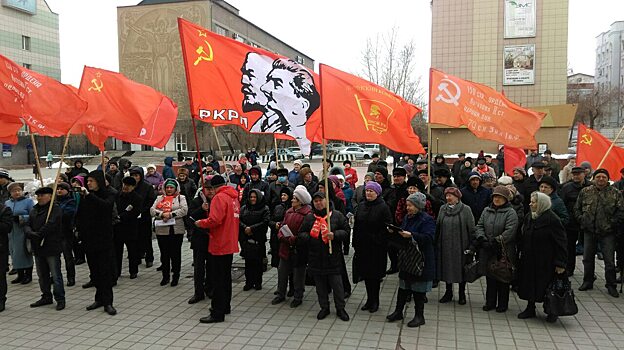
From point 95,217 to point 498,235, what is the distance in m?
5.45

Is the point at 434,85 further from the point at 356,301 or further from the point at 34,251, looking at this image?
the point at 34,251

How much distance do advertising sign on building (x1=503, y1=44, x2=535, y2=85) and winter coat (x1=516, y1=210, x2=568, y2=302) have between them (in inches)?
1411

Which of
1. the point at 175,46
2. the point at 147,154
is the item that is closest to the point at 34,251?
the point at 147,154

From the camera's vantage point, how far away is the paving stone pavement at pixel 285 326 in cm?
591

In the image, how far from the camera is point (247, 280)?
826 centimetres

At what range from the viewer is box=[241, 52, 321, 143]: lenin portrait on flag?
739 cm

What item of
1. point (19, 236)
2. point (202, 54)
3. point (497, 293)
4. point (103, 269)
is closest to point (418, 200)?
point (497, 293)

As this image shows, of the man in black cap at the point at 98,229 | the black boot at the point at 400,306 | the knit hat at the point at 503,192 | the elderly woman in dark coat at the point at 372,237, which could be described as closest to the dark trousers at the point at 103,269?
the man in black cap at the point at 98,229

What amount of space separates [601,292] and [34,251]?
334 inches

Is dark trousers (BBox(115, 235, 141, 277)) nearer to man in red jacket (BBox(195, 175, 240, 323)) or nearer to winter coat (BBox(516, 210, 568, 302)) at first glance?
man in red jacket (BBox(195, 175, 240, 323))

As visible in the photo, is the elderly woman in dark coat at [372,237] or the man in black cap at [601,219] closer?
the elderly woman in dark coat at [372,237]

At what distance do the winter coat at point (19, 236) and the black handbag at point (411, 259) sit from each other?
5.71m

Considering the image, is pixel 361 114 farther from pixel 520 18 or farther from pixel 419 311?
pixel 520 18

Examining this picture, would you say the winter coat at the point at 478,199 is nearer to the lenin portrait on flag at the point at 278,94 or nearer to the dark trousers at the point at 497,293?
the dark trousers at the point at 497,293
